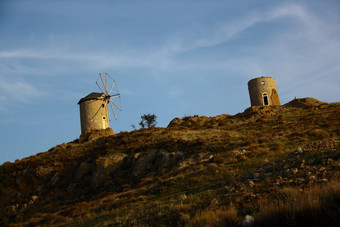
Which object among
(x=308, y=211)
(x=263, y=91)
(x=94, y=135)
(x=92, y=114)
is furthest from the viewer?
(x=263, y=91)

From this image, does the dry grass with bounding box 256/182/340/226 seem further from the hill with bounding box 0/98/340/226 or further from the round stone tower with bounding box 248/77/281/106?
the round stone tower with bounding box 248/77/281/106

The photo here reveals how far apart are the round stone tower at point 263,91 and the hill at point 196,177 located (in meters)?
2.06

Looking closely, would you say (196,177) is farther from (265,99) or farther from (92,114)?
(265,99)

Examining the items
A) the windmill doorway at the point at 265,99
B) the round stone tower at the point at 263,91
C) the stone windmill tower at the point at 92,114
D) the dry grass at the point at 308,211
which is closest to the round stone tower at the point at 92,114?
the stone windmill tower at the point at 92,114

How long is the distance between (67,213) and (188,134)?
547 inches

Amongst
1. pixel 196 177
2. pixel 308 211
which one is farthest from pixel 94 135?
pixel 308 211

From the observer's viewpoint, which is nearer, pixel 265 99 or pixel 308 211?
pixel 308 211

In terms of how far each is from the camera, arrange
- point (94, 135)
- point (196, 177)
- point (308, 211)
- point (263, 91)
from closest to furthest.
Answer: point (308, 211), point (196, 177), point (94, 135), point (263, 91)

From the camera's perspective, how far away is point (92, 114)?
38500 mm

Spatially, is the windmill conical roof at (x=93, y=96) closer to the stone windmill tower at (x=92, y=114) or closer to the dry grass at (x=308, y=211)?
the stone windmill tower at (x=92, y=114)

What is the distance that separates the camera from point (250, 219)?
655 centimetres

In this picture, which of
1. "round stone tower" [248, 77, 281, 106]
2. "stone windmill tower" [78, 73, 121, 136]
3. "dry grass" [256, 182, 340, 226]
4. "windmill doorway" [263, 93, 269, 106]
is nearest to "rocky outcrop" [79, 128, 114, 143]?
"stone windmill tower" [78, 73, 121, 136]

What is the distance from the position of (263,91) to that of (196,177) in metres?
27.5

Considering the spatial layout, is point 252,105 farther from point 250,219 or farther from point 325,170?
point 250,219
